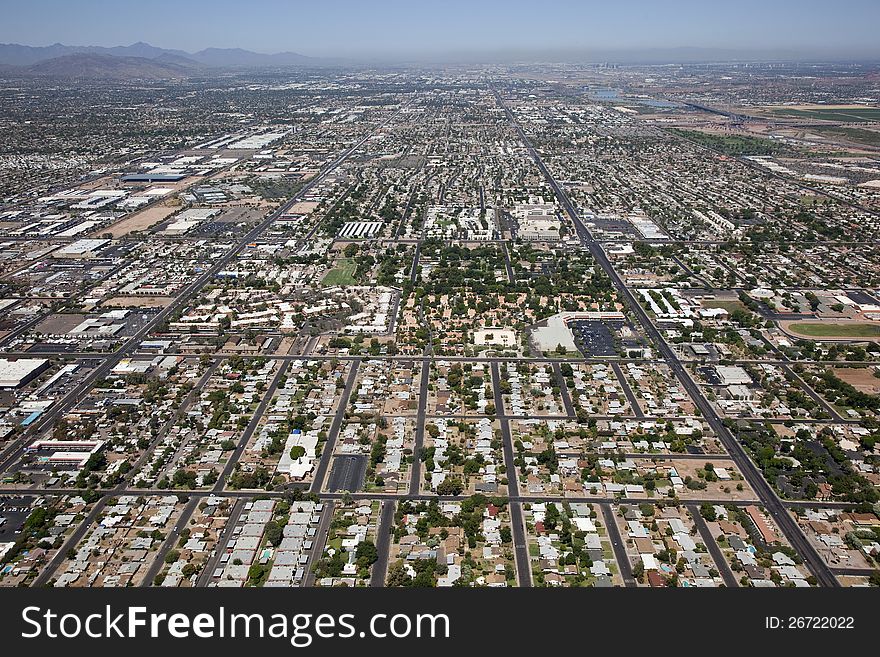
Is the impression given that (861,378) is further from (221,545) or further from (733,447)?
(221,545)

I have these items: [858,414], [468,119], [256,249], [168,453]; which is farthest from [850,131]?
[168,453]

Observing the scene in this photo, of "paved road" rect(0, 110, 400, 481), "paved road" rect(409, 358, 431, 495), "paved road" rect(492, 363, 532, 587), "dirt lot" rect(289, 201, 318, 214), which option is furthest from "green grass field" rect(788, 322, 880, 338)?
"dirt lot" rect(289, 201, 318, 214)

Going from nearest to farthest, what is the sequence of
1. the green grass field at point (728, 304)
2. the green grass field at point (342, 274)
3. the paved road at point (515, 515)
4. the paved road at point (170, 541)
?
1. the paved road at point (170, 541)
2. the paved road at point (515, 515)
3. the green grass field at point (728, 304)
4. the green grass field at point (342, 274)

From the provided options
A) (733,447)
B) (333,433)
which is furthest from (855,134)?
(333,433)

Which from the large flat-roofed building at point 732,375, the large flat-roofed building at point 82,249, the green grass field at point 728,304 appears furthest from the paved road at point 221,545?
the large flat-roofed building at point 82,249

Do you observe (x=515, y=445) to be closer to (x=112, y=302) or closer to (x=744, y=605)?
(x=744, y=605)

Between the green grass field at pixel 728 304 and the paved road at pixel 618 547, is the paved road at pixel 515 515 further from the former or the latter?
the green grass field at pixel 728 304
